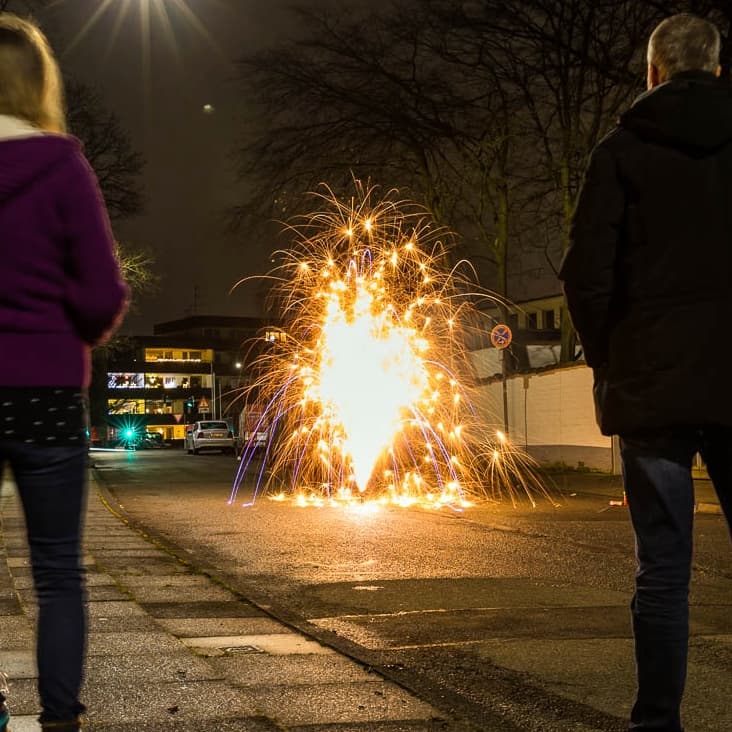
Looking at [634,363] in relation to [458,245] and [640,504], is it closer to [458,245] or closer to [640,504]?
[640,504]

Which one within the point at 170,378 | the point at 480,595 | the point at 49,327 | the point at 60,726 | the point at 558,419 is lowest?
the point at 480,595

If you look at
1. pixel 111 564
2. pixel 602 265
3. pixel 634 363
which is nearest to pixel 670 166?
pixel 602 265

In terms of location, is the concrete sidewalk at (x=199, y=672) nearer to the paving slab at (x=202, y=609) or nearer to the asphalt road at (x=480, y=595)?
the paving slab at (x=202, y=609)

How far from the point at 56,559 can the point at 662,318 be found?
1746 mm

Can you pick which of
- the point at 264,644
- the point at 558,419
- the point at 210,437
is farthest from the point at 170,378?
the point at 264,644

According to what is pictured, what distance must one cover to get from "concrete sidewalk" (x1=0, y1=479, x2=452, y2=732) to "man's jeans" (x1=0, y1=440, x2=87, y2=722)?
0.42 metres

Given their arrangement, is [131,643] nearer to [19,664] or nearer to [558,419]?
[19,664]

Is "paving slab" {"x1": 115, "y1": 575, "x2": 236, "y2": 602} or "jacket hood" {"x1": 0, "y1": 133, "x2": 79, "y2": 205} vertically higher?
"jacket hood" {"x1": 0, "y1": 133, "x2": 79, "y2": 205}

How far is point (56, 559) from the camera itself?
3127 millimetres

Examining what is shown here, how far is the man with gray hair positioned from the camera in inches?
128

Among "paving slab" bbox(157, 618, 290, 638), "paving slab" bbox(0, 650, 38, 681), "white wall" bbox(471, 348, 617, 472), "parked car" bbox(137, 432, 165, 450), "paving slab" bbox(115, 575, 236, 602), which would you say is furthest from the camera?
"parked car" bbox(137, 432, 165, 450)

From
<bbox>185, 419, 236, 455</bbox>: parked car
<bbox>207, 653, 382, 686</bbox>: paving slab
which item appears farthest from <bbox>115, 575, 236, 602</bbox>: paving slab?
<bbox>185, 419, 236, 455</bbox>: parked car

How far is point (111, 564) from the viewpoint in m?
9.27

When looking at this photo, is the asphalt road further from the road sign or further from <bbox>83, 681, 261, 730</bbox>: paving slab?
the road sign
